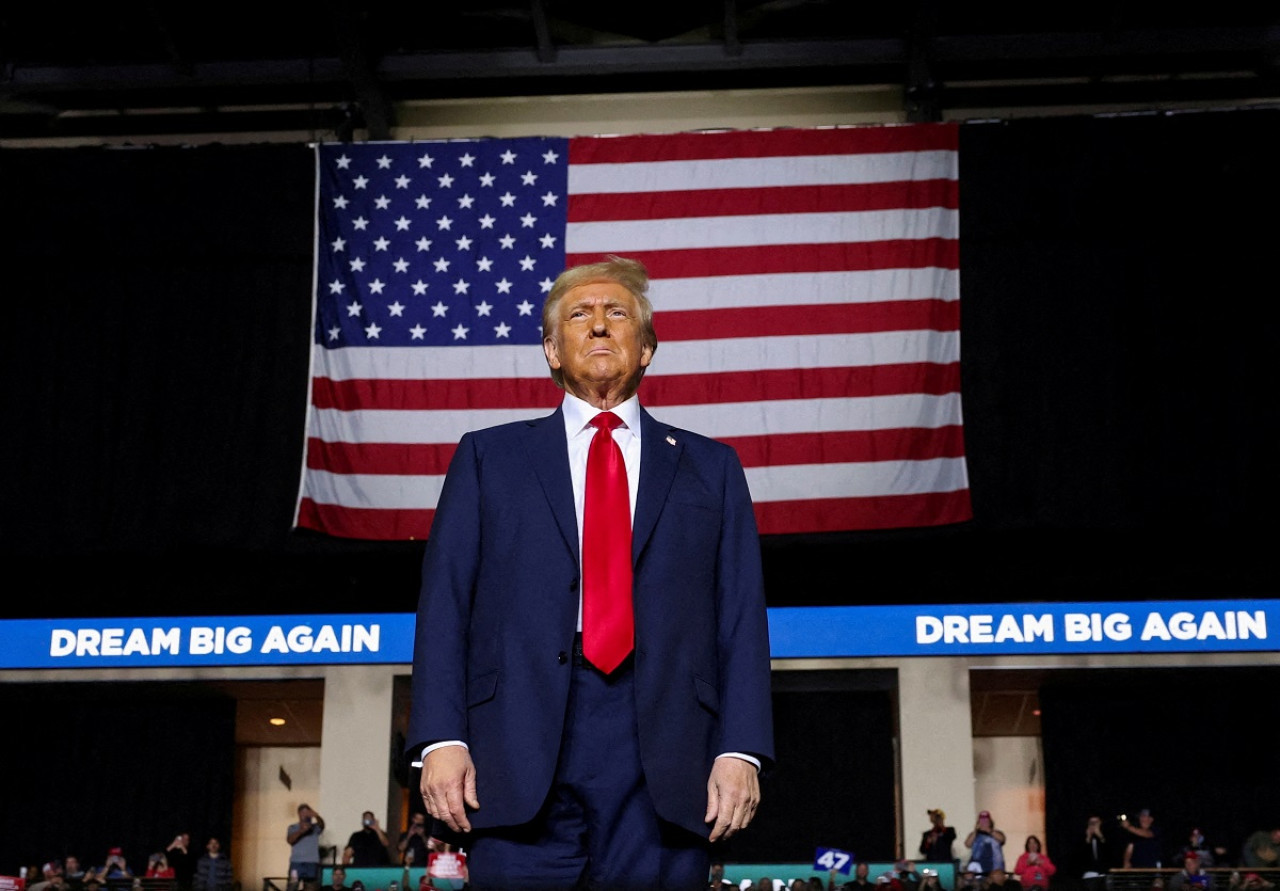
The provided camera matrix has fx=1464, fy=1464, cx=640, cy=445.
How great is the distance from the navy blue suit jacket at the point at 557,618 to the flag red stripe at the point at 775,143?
934 centimetres

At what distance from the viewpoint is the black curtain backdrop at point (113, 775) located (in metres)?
15.8

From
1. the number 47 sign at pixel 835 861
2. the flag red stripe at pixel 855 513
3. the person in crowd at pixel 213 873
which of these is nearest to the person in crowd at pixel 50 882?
the person in crowd at pixel 213 873

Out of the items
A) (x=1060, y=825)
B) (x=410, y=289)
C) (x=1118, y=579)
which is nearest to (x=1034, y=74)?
(x=1118, y=579)

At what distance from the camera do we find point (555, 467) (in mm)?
2459

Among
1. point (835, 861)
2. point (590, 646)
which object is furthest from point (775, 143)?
point (590, 646)

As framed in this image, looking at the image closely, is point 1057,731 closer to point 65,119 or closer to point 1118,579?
point 1118,579

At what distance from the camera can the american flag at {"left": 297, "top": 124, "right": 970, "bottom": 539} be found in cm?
1112

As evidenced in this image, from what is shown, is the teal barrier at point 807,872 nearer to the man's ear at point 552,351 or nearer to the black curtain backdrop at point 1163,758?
the black curtain backdrop at point 1163,758

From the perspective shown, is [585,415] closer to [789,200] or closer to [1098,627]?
[789,200]

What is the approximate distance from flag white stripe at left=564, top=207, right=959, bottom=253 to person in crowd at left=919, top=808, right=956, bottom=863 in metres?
4.89

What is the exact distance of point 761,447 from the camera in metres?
11.1

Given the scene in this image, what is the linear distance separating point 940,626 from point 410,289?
5607 mm

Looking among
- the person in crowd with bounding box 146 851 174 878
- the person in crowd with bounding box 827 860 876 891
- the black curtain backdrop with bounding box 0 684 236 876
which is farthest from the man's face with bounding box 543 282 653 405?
the black curtain backdrop with bounding box 0 684 236 876

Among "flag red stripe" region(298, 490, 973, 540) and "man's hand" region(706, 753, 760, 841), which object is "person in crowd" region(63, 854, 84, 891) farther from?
"man's hand" region(706, 753, 760, 841)
